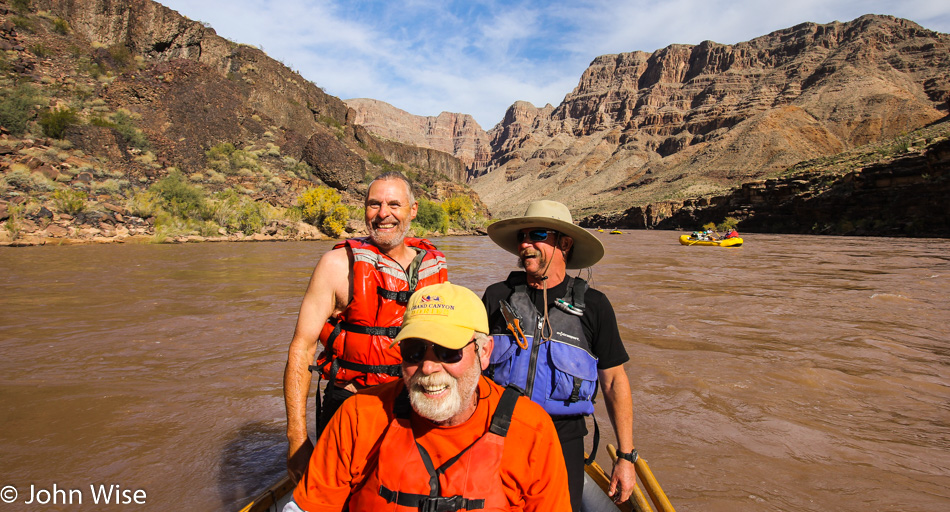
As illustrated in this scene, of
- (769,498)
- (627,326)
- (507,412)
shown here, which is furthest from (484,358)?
(627,326)

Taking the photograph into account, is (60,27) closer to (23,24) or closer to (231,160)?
(23,24)

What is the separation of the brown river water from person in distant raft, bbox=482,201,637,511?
4.14ft

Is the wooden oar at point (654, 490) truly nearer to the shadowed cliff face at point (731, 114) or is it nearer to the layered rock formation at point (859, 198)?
the layered rock formation at point (859, 198)

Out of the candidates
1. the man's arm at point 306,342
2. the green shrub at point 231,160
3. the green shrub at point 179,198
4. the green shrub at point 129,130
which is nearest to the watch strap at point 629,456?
the man's arm at point 306,342

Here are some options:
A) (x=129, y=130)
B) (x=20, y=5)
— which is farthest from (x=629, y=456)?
(x=20, y=5)

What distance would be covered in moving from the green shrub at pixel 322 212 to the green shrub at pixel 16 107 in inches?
519

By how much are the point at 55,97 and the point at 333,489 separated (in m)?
35.3

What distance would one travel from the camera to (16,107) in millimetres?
21281

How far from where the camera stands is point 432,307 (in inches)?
62.6

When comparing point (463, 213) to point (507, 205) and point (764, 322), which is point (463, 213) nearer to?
point (764, 322)

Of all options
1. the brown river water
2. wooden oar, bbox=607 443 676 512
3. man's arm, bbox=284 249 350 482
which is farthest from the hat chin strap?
the brown river water

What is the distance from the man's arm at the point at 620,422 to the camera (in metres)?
2.09

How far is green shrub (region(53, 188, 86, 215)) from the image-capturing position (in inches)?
722

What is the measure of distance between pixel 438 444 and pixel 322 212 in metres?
29.9
